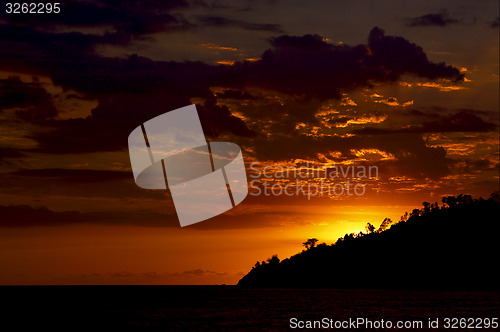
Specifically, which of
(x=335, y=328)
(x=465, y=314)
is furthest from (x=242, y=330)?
(x=465, y=314)

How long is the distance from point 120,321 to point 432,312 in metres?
48.2

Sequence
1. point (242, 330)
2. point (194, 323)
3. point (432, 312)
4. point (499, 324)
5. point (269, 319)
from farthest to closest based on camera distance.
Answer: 1. point (432, 312)
2. point (269, 319)
3. point (194, 323)
4. point (499, 324)
5. point (242, 330)

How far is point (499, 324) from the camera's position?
243ft

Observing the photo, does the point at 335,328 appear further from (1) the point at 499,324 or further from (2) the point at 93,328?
(2) the point at 93,328

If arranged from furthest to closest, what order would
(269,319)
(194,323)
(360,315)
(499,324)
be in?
(360,315), (269,319), (194,323), (499,324)

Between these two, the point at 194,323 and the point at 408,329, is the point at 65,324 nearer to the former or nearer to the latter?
the point at 194,323

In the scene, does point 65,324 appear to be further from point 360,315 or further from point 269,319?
point 360,315

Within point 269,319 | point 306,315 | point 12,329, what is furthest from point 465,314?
point 12,329

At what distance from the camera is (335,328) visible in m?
72.4

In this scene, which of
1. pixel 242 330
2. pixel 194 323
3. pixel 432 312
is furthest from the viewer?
pixel 432 312

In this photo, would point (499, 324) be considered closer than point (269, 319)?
Yes

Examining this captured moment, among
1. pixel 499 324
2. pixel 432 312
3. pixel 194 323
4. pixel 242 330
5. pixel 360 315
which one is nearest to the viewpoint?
pixel 242 330

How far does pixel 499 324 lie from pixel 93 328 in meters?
47.8

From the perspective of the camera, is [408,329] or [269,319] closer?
[408,329]
